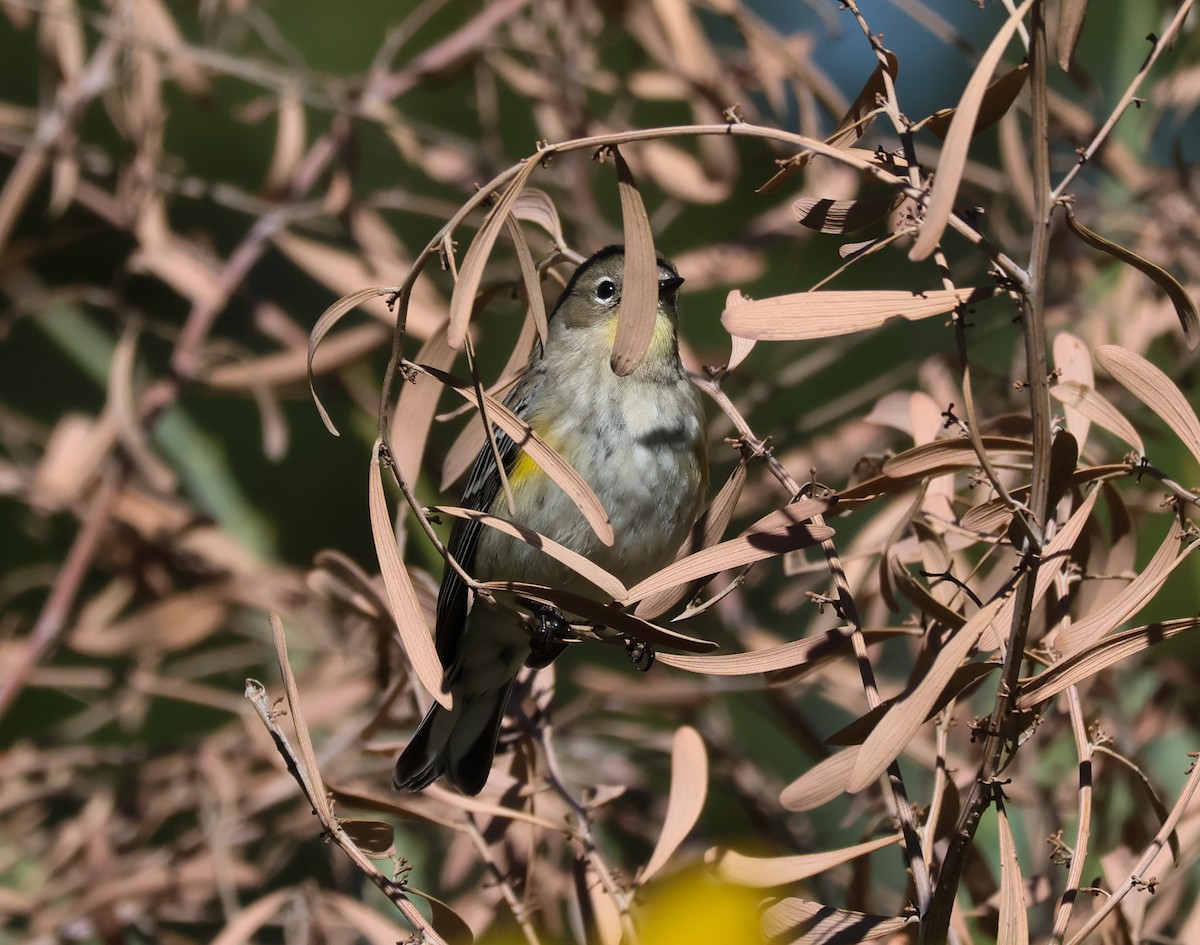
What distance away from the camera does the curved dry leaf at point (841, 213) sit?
1.07 m

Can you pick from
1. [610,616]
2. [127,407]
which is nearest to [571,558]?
[610,616]

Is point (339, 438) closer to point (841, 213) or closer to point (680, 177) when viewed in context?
point (680, 177)

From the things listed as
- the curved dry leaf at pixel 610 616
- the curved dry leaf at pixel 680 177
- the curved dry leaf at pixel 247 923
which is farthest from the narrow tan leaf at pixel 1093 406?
the curved dry leaf at pixel 680 177

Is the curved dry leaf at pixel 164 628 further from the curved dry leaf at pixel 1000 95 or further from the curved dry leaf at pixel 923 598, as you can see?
the curved dry leaf at pixel 1000 95

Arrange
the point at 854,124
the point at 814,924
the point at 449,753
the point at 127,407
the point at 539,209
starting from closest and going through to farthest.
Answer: the point at 854,124 → the point at 814,924 → the point at 539,209 → the point at 449,753 → the point at 127,407

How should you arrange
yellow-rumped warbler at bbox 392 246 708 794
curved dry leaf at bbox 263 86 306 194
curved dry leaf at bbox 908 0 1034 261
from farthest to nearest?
curved dry leaf at bbox 263 86 306 194 → yellow-rumped warbler at bbox 392 246 708 794 → curved dry leaf at bbox 908 0 1034 261

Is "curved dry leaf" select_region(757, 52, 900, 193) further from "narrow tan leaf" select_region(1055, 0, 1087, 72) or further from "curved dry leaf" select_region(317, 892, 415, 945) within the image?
"curved dry leaf" select_region(317, 892, 415, 945)

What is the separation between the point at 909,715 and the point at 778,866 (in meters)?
0.28

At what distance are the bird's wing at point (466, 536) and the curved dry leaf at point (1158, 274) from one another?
1.04 m

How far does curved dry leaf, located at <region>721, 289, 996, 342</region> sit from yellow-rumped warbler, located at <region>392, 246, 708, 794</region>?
3.01ft

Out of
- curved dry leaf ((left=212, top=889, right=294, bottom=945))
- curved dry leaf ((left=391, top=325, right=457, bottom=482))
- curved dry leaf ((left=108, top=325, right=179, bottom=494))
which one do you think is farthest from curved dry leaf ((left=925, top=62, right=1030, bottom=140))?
curved dry leaf ((left=108, top=325, right=179, bottom=494))

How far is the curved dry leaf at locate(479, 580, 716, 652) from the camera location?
3.66ft

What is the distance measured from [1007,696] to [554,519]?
1122 millimetres

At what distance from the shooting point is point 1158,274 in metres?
1.00
